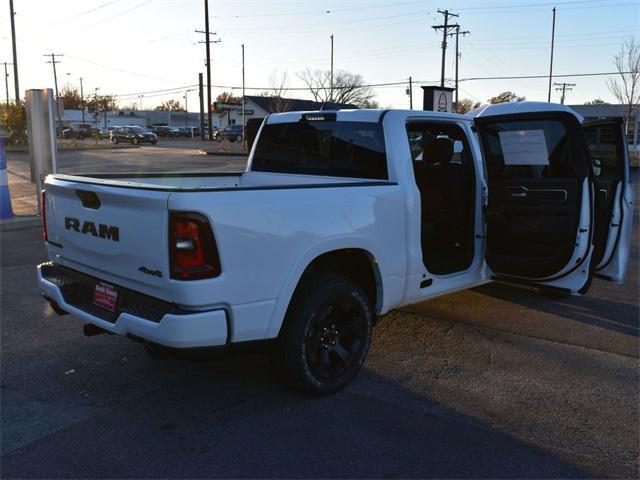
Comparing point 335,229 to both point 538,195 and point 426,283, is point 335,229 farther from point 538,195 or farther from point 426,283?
point 538,195

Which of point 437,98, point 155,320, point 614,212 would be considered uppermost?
point 437,98

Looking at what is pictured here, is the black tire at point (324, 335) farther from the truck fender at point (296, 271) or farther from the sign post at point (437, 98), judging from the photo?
the sign post at point (437, 98)

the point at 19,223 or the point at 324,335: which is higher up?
the point at 324,335

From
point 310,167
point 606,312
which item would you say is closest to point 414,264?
point 310,167

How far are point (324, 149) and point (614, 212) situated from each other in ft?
8.54

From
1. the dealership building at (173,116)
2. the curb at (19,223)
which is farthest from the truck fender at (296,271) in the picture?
the dealership building at (173,116)

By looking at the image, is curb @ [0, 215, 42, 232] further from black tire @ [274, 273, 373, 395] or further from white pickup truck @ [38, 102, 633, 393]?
black tire @ [274, 273, 373, 395]

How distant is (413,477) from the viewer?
9.46 ft

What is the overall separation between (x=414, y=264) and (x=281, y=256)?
1.38 m

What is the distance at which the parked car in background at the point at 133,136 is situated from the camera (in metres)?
50.5

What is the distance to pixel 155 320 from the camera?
312 centimetres

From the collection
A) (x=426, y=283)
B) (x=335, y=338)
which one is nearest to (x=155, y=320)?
(x=335, y=338)

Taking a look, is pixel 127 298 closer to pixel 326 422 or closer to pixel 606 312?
pixel 326 422

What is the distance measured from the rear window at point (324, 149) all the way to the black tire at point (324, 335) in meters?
1.07
